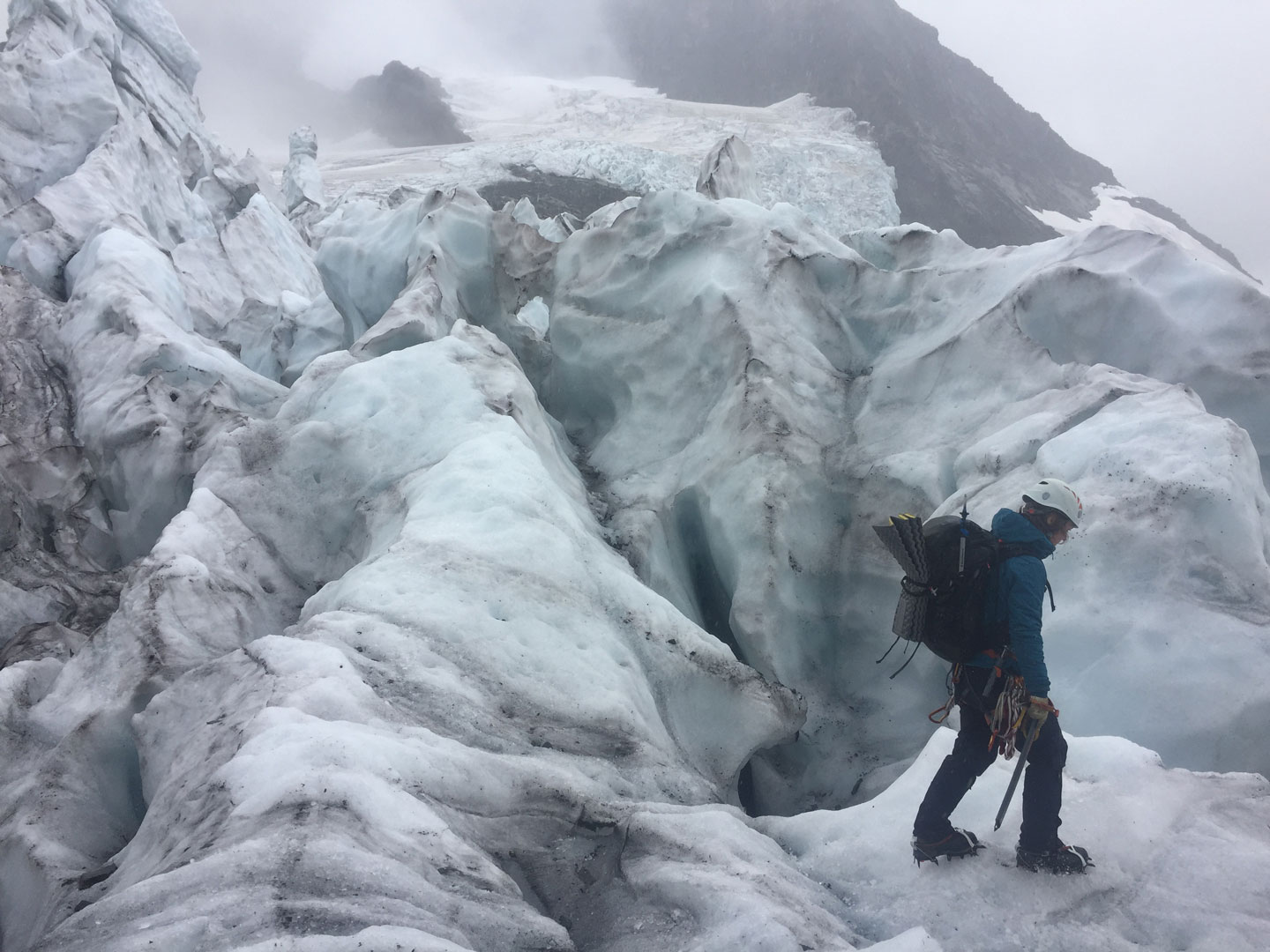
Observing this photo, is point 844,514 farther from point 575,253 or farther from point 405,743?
point 575,253

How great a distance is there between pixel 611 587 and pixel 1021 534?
7.37ft

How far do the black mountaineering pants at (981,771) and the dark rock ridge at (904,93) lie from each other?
102 ft

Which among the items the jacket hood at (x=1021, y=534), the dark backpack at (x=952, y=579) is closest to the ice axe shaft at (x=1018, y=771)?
the dark backpack at (x=952, y=579)

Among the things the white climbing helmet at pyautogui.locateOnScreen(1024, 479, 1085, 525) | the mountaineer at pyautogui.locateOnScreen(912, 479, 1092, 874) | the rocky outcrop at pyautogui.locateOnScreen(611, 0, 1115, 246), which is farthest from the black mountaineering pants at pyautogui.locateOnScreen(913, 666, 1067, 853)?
the rocky outcrop at pyautogui.locateOnScreen(611, 0, 1115, 246)

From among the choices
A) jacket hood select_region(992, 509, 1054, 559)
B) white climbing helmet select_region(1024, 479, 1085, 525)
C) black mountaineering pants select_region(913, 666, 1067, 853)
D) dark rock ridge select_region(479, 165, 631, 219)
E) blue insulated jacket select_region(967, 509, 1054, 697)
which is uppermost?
dark rock ridge select_region(479, 165, 631, 219)

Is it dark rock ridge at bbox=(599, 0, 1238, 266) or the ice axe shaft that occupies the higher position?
dark rock ridge at bbox=(599, 0, 1238, 266)

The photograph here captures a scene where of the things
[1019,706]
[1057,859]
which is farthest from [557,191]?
[1057,859]

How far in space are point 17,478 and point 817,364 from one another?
6.62 metres

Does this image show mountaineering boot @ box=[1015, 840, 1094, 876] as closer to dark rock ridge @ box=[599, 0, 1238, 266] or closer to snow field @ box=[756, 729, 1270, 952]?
snow field @ box=[756, 729, 1270, 952]

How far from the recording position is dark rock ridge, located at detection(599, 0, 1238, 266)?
33.7 metres

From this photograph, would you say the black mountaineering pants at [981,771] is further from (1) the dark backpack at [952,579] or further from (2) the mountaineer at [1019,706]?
(1) the dark backpack at [952,579]

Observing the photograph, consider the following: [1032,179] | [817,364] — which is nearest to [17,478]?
[817,364]

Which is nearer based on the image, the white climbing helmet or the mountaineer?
the mountaineer

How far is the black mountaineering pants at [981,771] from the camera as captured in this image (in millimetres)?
2723
